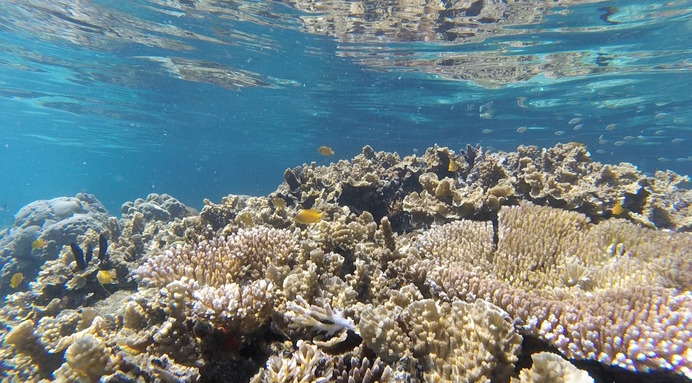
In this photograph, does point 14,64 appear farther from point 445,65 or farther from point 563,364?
point 563,364

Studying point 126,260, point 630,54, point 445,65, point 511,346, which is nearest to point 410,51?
point 445,65

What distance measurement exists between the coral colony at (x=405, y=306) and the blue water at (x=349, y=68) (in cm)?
1169

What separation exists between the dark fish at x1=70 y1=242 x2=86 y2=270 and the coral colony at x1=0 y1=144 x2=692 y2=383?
1.12ft

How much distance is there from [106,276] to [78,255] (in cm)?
106

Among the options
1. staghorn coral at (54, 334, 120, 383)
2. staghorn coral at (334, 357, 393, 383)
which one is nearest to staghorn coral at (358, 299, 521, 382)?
staghorn coral at (334, 357, 393, 383)

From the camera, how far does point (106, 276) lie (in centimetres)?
607

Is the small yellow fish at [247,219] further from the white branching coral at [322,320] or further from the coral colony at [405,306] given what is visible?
the white branching coral at [322,320]

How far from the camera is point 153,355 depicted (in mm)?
2689

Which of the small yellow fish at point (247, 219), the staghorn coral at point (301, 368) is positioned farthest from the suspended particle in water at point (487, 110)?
the staghorn coral at point (301, 368)

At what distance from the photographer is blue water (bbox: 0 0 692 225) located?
14.5 metres

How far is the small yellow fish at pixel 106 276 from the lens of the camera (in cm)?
607

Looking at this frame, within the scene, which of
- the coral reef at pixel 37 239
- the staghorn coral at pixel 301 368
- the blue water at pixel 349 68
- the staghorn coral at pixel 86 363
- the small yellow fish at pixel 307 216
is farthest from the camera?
the blue water at pixel 349 68

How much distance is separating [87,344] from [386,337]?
7.42 ft

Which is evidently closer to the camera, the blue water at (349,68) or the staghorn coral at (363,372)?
the staghorn coral at (363,372)
